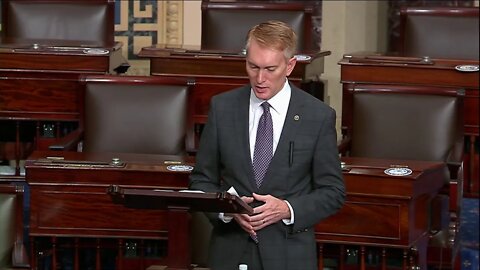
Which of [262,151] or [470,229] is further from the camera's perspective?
[470,229]

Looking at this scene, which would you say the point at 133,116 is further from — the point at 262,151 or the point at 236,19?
the point at 262,151

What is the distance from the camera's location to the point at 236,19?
576 cm

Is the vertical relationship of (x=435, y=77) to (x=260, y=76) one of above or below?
below

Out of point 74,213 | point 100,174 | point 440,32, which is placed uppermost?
point 440,32

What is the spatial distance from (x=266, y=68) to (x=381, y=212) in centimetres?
120

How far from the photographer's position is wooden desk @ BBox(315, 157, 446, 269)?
396cm

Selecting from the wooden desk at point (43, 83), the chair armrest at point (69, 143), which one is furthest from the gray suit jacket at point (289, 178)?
the wooden desk at point (43, 83)

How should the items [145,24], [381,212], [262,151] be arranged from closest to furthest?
[262,151] < [381,212] < [145,24]

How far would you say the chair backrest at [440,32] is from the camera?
5.66m

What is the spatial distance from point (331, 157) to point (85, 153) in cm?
155

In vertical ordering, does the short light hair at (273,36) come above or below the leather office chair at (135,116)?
above

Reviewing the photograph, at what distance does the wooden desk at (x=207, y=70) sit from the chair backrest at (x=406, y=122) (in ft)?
1.59

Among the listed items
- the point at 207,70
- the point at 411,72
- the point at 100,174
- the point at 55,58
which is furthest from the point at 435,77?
the point at 100,174

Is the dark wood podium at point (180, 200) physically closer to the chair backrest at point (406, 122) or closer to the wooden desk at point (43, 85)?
the chair backrest at point (406, 122)
